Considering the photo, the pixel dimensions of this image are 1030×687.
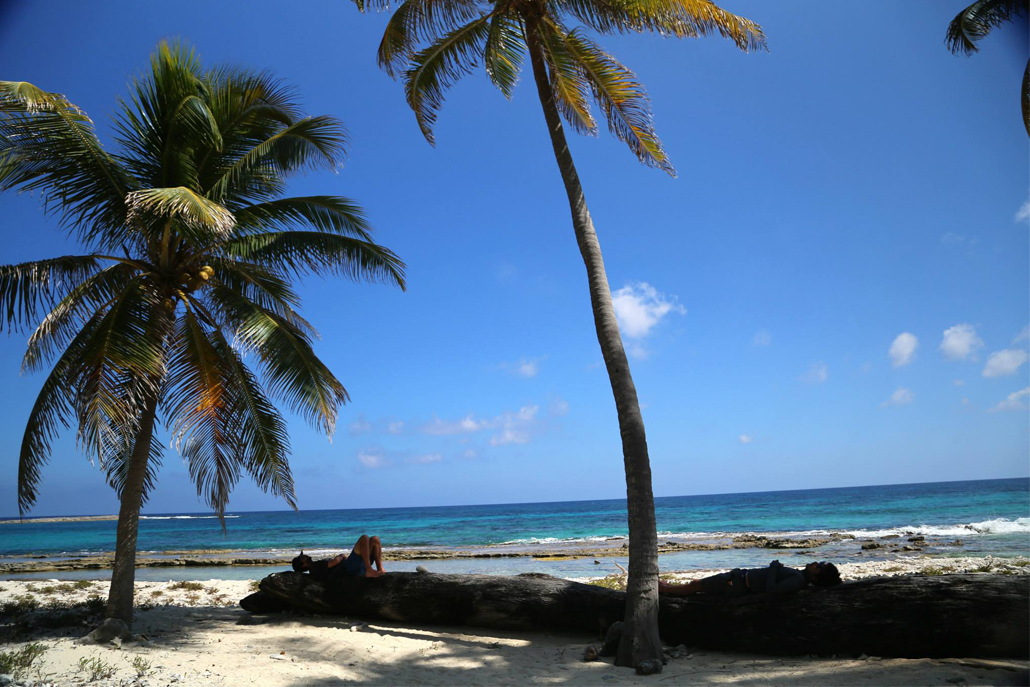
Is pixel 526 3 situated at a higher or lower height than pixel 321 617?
higher

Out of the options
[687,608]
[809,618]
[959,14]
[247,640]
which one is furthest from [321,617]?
[959,14]

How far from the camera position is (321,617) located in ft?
27.6

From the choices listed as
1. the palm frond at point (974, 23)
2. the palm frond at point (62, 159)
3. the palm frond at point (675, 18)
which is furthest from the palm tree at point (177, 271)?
the palm frond at point (974, 23)

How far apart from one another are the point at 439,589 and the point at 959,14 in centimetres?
1069

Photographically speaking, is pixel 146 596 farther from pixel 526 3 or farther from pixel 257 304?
pixel 526 3

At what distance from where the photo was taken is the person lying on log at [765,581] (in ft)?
21.3

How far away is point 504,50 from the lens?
28.2ft

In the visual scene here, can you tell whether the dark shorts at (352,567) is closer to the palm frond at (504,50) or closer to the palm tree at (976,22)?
the palm frond at (504,50)

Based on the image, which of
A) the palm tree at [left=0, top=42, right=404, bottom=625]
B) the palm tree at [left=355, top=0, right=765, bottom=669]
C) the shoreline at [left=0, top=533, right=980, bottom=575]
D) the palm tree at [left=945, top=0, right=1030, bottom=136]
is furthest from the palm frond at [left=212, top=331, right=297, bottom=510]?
the shoreline at [left=0, top=533, right=980, bottom=575]

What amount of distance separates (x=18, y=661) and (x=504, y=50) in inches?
349

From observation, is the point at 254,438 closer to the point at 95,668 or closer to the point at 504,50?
the point at 95,668

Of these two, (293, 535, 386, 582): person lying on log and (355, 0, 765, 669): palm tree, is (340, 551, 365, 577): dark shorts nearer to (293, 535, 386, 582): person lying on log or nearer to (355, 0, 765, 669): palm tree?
(293, 535, 386, 582): person lying on log

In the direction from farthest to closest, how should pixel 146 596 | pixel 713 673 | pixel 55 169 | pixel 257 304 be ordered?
pixel 146 596, pixel 257 304, pixel 55 169, pixel 713 673

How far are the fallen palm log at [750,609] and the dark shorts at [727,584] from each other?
164 mm
